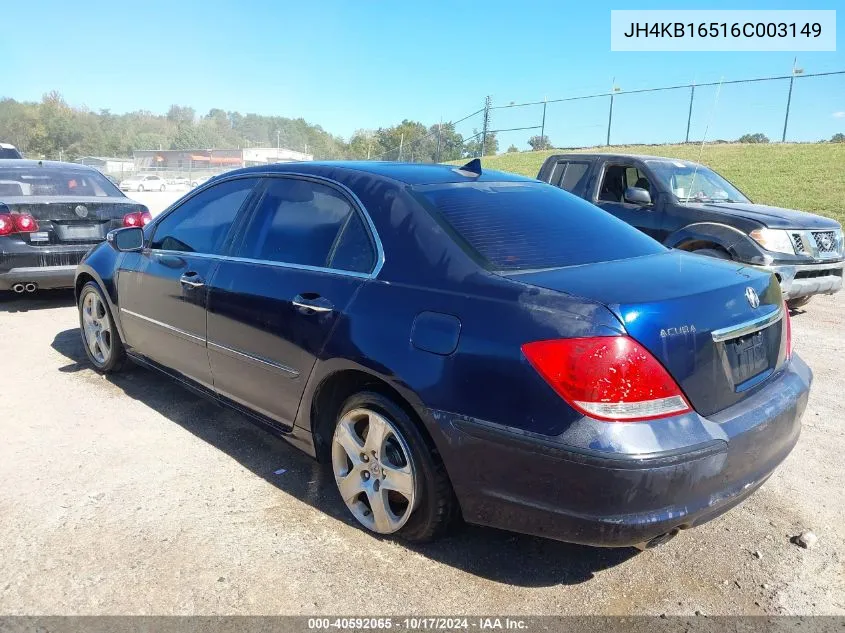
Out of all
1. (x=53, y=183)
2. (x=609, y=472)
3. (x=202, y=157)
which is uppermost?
(x=202, y=157)

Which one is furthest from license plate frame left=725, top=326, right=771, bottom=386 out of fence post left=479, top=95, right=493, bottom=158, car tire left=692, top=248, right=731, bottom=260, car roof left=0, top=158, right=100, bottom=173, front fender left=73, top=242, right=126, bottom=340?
fence post left=479, top=95, right=493, bottom=158

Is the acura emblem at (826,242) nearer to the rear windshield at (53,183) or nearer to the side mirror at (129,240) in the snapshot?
the side mirror at (129,240)

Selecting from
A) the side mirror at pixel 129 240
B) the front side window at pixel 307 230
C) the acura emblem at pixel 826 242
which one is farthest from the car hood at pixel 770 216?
the side mirror at pixel 129 240

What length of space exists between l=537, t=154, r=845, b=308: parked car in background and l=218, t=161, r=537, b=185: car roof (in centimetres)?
406

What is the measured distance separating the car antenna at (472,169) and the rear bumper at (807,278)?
4.36m

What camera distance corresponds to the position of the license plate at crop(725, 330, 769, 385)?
2496mm

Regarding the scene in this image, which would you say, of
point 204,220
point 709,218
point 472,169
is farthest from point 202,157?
point 472,169

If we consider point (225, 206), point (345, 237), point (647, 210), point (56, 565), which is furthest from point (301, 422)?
point (647, 210)

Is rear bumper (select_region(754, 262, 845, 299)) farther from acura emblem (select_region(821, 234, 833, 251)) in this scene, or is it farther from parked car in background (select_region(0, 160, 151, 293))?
parked car in background (select_region(0, 160, 151, 293))

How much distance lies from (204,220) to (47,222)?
12.2ft

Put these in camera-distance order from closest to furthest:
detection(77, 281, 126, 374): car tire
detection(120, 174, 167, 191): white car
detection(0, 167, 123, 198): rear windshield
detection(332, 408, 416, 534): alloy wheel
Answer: detection(332, 408, 416, 534): alloy wheel → detection(77, 281, 126, 374): car tire → detection(0, 167, 123, 198): rear windshield → detection(120, 174, 167, 191): white car

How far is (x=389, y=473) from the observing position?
278 centimetres

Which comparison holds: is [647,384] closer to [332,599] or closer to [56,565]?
[332,599]

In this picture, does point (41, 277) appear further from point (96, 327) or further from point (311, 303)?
point (311, 303)
